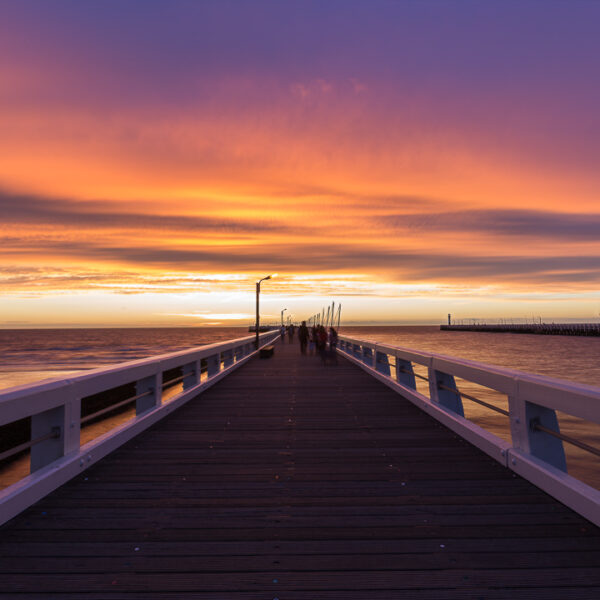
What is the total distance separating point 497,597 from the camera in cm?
316

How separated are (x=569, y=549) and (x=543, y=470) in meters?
1.36

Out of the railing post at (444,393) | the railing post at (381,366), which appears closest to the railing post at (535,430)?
the railing post at (444,393)

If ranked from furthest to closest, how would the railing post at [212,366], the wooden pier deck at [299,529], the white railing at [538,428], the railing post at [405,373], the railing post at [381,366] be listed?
the railing post at [381,366]
the railing post at [212,366]
the railing post at [405,373]
the white railing at [538,428]
the wooden pier deck at [299,529]

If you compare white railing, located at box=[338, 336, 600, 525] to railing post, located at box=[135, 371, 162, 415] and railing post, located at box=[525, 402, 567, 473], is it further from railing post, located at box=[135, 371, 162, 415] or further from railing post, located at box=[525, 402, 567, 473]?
railing post, located at box=[135, 371, 162, 415]

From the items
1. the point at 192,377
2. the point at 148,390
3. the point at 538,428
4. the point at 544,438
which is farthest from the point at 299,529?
the point at 192,377

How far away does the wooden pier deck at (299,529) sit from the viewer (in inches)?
131

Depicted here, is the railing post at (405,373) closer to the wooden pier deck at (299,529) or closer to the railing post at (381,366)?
the railing post at (381,366)

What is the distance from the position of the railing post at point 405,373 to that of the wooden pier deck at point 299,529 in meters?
3.86

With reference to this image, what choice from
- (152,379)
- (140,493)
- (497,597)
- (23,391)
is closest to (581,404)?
(497,597)

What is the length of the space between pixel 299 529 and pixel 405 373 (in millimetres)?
7806

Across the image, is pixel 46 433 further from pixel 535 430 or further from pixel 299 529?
pixel 535 430

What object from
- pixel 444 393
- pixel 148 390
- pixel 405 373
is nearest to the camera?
pixel 148 390

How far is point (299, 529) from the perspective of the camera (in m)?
4.18

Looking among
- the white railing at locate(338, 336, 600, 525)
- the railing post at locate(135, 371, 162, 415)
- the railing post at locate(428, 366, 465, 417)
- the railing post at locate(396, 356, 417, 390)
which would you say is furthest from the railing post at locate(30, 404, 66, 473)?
the railing post at locate(396, 356, 417, 390)
